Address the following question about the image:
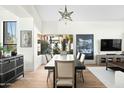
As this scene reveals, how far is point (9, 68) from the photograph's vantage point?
5844 millimetres

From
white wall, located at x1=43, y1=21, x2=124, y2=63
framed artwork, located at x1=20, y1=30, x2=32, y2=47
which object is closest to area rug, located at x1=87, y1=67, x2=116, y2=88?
framed artwork, located at x1=20, y1=30, x2=32, y2=47

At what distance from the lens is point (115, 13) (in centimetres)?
1043

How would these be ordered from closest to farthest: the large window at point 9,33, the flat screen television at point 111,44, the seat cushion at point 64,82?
1. the seat cushion at point 64,82
2. the large window at point 9,33
3. the flat screen television at point 111,44

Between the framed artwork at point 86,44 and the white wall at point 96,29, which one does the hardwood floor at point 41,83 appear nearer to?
the framed artwork at point 86,44

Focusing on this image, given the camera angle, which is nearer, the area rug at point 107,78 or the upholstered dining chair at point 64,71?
the upholstered dining chair at point 64,71

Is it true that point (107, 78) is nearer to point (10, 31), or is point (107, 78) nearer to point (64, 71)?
point (64, 71)

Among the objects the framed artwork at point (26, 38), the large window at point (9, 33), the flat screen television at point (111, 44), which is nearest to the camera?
the framed artwork at point (26, 38)

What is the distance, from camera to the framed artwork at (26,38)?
29.9 ft

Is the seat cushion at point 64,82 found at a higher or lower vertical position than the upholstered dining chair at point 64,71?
lower

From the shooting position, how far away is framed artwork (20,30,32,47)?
911 cm

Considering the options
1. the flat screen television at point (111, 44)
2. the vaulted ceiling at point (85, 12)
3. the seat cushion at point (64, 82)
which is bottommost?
the seat cushion at point (64, 82)

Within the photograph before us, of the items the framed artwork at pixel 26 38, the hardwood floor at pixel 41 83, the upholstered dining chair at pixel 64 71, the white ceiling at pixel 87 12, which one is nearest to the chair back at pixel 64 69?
the upholstered dining chair at pixel 64 71

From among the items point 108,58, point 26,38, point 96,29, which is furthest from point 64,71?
point 96,29

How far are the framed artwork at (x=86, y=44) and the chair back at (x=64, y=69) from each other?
7953 mm
